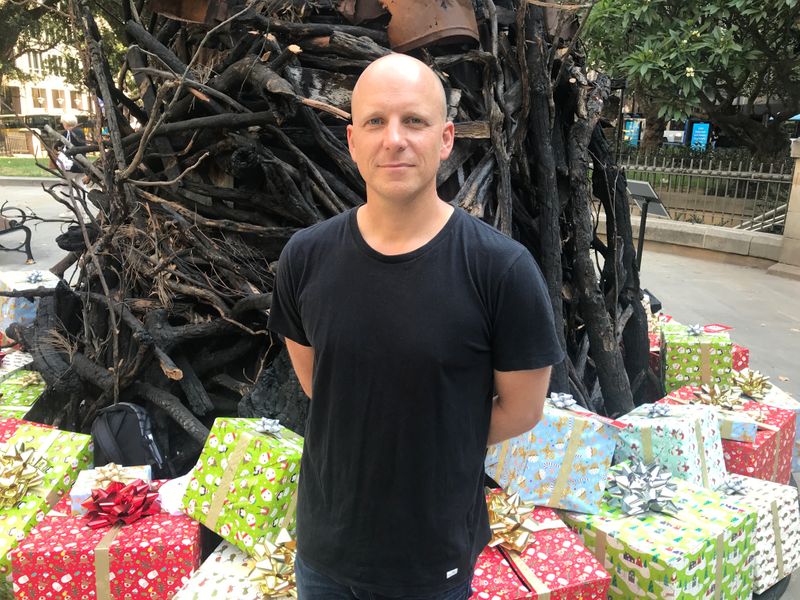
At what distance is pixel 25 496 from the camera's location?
8.27ft

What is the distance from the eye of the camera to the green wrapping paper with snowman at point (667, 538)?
226cm

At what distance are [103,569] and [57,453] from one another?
30.8 inches

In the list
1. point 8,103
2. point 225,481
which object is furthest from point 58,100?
point 225,481

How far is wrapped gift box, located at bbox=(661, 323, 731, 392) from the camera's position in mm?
4020

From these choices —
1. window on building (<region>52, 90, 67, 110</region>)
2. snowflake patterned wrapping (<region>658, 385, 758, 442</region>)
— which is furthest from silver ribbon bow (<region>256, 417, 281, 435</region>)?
window on building (<region>52, 90, 67, 110</region>)

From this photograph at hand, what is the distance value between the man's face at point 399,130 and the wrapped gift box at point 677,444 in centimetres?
214

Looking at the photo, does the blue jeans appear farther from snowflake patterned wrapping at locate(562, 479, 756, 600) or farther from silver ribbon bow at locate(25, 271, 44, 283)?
silver ribbon bow at locate(25, 271, 44, 283)

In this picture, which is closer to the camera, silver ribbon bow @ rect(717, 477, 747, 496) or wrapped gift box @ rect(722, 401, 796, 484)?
silver ribbon bow @ rect(717, 477, 747, 496)

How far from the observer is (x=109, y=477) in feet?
8.17

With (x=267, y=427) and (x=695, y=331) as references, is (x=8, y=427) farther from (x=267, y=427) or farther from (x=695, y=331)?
(x=695, y=331)

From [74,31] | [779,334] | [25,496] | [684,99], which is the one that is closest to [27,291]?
[74,31]

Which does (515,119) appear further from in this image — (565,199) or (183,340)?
(183,340)

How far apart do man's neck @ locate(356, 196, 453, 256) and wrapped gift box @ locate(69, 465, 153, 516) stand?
174 centimetres

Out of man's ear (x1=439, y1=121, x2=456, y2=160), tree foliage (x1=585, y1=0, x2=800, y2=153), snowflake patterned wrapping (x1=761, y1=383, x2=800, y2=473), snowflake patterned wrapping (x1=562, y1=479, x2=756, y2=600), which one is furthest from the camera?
tree foliage (x1=585, y1=0, x2=800, y2=153)
